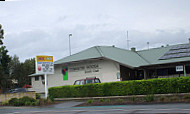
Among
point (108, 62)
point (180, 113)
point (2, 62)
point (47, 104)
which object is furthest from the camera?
point (2, 62)

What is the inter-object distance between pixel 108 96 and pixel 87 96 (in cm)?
221

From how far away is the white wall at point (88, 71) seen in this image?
2942 centimetres

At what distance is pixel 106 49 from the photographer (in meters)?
33.3

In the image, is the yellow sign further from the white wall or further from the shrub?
the shrub

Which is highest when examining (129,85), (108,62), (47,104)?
(108,62)

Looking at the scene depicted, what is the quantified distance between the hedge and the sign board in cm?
230

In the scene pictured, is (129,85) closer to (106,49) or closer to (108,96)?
(108,96)

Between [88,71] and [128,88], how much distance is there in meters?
11.0

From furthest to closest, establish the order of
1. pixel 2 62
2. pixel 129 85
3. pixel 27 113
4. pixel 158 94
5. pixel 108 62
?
pixel 2 62
pixel 108 62
pixel 129 85
pixel 158 94
pixel 27 113

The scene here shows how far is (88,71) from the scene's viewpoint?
31.4 meters

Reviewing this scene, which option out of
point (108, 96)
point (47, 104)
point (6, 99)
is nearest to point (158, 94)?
point (108, 96)

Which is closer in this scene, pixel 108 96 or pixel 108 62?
pixel 108 96

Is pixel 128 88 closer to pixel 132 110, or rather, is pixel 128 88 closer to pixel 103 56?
pixel 132 110

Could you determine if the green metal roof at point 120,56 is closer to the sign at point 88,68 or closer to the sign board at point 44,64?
the sign at point 88,68
